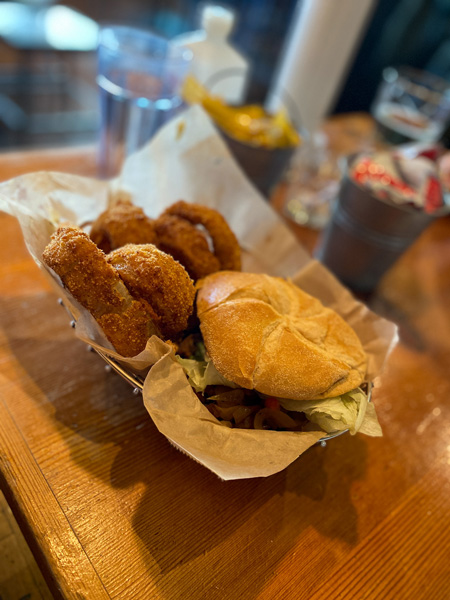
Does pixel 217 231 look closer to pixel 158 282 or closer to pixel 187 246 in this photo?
pixel 187 246

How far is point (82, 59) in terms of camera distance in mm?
5992

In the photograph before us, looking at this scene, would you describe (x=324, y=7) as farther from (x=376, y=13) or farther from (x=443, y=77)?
(x=443, y=77)

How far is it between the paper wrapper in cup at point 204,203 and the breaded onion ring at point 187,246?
29cm

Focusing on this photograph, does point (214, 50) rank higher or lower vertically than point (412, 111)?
higher

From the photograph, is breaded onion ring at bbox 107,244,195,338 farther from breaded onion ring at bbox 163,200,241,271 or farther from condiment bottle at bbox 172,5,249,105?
condiment bottle at bbox 172,5,249,105

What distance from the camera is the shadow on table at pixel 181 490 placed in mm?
888

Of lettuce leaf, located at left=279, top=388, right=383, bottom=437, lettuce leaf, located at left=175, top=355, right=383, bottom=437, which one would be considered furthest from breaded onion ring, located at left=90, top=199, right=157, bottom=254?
lettuce leaf, located at left=279, top=388, right=383, bottom=437

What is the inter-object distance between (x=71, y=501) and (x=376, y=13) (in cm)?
554

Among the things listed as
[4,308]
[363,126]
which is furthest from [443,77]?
[4,308]

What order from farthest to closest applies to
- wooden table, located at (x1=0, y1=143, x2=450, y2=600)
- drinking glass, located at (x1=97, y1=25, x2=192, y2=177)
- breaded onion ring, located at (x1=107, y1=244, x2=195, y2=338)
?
1. drinking glass, located at (x1=97, y1=25, x2=192, y2=177)
2. breaded onion ring, located at (x1=107, y1=244, x2=195, y2=338)
3. wooden table, located at (x1=0, y1=143, x2=450, y2=600)

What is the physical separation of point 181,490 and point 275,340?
0.43 m

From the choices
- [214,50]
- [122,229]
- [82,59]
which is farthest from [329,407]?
[82,59]

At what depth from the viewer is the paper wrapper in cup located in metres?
0.88

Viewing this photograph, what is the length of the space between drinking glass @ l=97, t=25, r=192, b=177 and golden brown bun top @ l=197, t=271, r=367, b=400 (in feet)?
4.05
